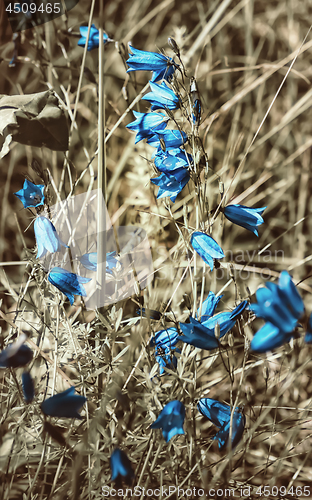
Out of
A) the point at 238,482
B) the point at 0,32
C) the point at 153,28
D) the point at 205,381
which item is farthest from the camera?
the point at 153,28

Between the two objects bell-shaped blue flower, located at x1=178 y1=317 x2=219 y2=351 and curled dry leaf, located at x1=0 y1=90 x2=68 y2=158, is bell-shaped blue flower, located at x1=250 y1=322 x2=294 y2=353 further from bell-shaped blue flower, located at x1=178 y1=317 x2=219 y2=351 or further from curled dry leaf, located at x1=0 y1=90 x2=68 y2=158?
curled dry leaf, located at x1=0 y1=90 x2=68 y2=158

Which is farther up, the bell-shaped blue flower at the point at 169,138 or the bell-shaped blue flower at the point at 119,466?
the bell-shaped blue flower at the point at 169,138

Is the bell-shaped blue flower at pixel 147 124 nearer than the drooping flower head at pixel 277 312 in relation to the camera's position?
No

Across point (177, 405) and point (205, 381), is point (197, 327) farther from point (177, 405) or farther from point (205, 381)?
point (205, 381)

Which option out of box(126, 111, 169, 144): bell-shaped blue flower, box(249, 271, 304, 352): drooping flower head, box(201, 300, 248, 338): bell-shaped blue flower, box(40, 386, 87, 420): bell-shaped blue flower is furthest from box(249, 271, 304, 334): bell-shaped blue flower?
box(126, 111, 169, 144): bell-shaped blue flower

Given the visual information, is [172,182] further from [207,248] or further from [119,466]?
[119,466]

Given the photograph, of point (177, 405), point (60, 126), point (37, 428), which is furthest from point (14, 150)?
point (177, 405)

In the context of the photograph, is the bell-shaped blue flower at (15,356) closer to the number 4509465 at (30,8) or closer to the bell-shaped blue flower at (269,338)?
the bell-shaped blue flower at (269,338)

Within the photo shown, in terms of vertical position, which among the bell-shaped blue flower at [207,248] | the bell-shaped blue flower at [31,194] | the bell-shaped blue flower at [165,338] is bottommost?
the bell-shaped blue flower at [165,338]

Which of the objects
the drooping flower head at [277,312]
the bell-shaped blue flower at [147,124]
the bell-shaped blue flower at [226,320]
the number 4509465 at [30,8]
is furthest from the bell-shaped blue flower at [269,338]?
the number 4509465 at [30,8]
